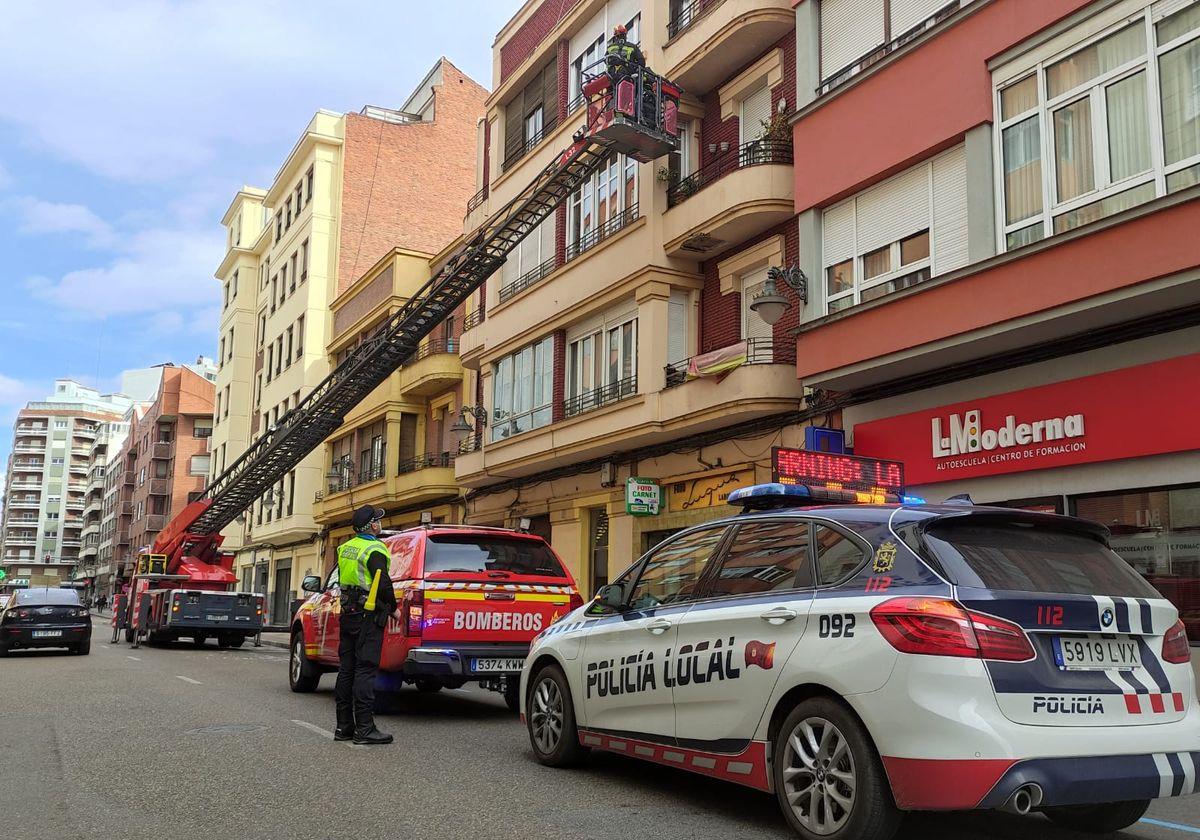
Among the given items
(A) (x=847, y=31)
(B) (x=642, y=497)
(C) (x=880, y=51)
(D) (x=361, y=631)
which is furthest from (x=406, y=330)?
(D) (x=361, y=631)

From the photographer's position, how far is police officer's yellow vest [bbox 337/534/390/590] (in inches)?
346

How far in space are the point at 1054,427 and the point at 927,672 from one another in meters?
7.69

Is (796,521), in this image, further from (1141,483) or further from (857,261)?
(857,261)

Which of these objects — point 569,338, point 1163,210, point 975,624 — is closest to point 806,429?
point 1163,210

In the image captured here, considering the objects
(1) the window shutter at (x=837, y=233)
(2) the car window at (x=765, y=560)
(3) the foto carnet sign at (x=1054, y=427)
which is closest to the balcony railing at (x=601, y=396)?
Result: (1) the window shutter at (x=837, y=233)

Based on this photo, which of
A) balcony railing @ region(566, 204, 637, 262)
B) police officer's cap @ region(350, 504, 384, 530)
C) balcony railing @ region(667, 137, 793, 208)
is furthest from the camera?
balcony railing @ region(566, 204, 637, 262)

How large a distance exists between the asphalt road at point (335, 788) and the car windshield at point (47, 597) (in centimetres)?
1140

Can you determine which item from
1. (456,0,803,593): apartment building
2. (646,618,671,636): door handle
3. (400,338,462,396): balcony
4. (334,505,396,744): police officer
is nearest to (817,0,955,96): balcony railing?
(456,0,803,593): apartment building

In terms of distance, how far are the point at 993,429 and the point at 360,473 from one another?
2601 centimetres

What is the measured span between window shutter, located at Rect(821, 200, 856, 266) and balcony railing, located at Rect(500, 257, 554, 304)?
8.44 meters

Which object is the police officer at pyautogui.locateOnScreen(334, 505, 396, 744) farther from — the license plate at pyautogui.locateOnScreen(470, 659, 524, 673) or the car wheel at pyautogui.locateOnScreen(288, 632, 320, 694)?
the car wheel at pyautogui.locateOnScreen(288, 632, 320, 694)

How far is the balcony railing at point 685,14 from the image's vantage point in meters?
18.4

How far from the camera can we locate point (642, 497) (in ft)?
61.9

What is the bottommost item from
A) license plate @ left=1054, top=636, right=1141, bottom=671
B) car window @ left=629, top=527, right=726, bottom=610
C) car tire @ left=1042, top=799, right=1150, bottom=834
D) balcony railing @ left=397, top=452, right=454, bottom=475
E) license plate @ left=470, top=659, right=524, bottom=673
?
car tire @ left=1042, top=799, right=1150, bottom=834
